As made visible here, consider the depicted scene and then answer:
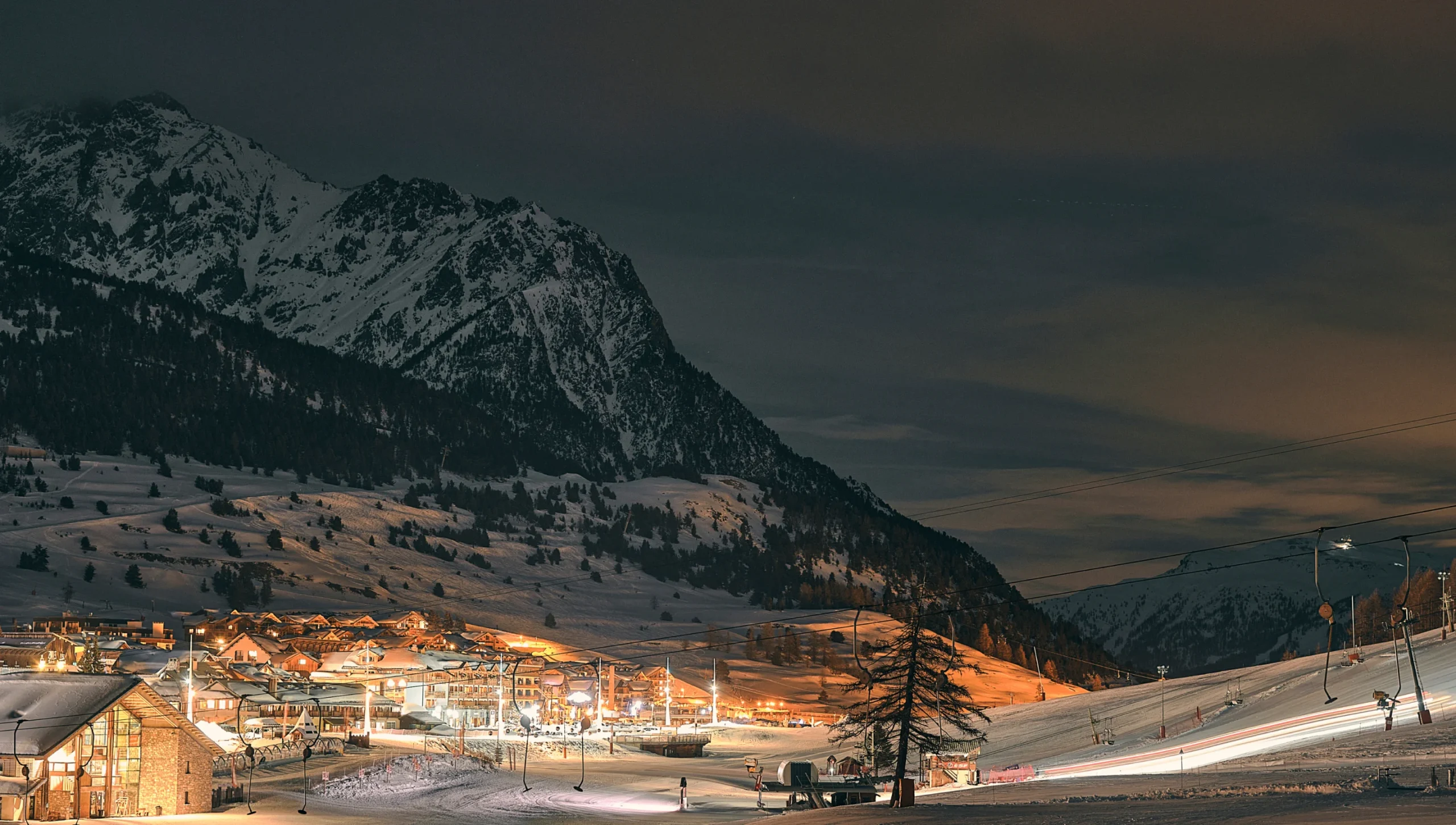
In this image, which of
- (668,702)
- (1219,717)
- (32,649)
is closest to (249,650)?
(32,649)

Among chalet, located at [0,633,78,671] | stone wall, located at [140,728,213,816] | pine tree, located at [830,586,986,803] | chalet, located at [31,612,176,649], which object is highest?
chalet, located at [31,612,176,649]

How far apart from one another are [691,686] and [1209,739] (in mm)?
124423

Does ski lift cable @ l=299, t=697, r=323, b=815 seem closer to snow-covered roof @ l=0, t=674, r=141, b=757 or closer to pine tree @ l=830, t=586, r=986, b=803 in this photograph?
snow-covered roof @ l=0, t=674, r=141, b=757

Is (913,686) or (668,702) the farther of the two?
(668,702)

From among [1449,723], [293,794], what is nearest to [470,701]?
[293,794]

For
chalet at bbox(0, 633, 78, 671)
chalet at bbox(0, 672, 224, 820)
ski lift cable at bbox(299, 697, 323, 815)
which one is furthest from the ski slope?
chalet at bbox(0, 633, 78, 671)

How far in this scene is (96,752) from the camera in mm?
61375

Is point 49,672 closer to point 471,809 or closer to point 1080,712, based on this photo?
point 471,809

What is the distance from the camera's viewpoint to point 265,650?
17000cm

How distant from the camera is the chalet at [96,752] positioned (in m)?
59.3

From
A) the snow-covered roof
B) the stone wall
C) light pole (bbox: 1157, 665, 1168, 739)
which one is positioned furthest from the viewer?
light pole (bbox: 1157, 665, 1168, 739)

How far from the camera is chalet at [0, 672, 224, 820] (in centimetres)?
5928

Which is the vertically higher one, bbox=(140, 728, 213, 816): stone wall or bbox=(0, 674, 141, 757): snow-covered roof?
→ bbox=(0, 674, 141, 757): snow-covered roof

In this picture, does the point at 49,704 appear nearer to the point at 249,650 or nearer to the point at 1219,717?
the point at 1219,717
